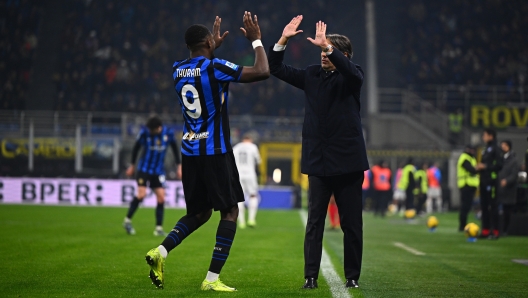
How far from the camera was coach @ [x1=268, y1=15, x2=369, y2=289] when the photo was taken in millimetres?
6734

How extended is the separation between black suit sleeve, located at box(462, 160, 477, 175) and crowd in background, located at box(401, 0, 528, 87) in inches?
722

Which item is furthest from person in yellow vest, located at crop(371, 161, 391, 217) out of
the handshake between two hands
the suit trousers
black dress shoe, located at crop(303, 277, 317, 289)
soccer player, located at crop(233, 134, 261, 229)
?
the handshake between two hands

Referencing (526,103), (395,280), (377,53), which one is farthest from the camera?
(377,53)

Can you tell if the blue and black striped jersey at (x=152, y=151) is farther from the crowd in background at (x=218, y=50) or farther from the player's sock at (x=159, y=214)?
the crowd in background at (x=218, y=50)

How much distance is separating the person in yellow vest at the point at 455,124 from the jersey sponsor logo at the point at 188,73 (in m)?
25.9

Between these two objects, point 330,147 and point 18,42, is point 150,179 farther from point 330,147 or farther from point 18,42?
point 18,42

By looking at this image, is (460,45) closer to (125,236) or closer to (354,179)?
(125,236)

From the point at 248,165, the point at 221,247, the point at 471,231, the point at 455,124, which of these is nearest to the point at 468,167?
the point at 471,231

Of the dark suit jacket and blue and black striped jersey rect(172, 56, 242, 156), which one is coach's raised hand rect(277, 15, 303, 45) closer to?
the dark suit jacket

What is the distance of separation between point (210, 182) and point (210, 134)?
0.40 meters

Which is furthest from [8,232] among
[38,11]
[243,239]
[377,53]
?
[377,53]

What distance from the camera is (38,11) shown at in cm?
3228

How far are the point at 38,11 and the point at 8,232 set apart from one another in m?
20.7

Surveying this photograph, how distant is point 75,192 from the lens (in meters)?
27.2
